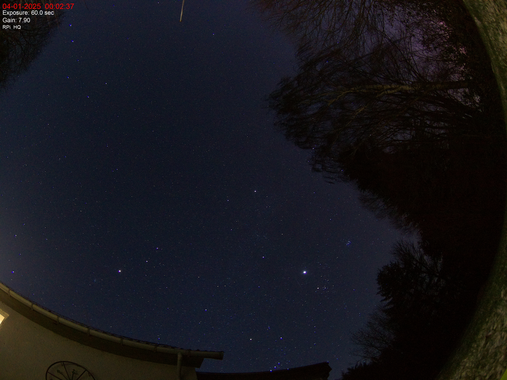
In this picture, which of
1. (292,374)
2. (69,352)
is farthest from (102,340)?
(292,374)

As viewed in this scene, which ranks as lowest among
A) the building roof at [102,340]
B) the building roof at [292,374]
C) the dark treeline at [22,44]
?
the building roof at [292,374]

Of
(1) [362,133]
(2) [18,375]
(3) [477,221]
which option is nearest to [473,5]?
(1) [362,133]

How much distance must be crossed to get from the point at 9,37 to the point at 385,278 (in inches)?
316

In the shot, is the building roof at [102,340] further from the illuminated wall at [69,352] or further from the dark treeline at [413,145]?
the dark treeline at [413,145]

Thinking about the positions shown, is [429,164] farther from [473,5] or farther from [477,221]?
[473,5]

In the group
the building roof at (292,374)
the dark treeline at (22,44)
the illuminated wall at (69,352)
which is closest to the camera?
the illuminated wall at (69,352)

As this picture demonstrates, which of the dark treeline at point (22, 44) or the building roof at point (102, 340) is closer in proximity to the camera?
the building roof at point (102, 340)

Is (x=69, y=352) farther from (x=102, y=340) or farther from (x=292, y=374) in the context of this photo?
(x=292, y=374)

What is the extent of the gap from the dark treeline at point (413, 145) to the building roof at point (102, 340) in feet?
9.05

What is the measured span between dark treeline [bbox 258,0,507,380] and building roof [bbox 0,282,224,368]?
276 cm

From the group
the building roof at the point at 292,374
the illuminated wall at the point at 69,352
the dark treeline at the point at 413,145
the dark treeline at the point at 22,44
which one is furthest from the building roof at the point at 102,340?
the dark treeline at the point at 22,44

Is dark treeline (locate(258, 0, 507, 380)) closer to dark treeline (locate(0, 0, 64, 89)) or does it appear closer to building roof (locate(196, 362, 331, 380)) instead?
building roof (locate(196, 362, 331, 380))

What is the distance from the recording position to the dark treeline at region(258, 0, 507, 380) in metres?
4.34

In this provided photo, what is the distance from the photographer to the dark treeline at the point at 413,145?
434cm
